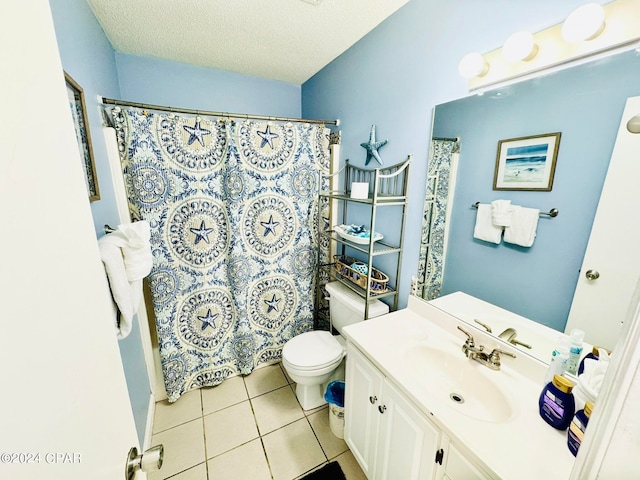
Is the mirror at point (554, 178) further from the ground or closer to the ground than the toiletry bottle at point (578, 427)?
further from the ground

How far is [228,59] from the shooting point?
76.6 inches

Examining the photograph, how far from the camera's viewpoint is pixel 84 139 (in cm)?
107

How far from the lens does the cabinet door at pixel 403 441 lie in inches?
33.7

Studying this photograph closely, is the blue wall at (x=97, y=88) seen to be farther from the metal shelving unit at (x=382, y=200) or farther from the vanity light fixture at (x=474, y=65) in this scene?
the vanity light fixture at (x=474, y=65)

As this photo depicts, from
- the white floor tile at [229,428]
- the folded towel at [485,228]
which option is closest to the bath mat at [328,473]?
the white floor tile at [229,428]

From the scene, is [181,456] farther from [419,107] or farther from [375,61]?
[375,61]

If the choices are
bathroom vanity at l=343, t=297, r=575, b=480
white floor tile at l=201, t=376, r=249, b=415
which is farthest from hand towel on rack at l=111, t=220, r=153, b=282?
white floor tile at l=201, t=376, r=249, b=415

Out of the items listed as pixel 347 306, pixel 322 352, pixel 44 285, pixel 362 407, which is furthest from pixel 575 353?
pixel 44 285

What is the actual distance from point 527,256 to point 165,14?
219 cm

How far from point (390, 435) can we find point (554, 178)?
1154 mm

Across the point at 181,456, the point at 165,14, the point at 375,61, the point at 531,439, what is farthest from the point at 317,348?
the point at 165,14

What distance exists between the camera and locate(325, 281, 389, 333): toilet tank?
1621 millimetres

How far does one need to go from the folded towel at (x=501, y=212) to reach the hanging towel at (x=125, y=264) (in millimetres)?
1459

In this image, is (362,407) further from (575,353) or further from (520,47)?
(520,47)
